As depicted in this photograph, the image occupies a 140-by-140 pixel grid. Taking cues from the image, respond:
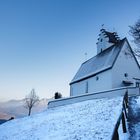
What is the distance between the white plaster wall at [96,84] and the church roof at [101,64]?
26.2 inches

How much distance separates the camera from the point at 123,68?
Answer: 112 ft

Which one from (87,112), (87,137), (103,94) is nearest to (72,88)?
(103,94)

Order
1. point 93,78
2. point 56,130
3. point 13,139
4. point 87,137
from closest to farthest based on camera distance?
point 87,137 → point 56,130 → point 13,139 → point 93,78

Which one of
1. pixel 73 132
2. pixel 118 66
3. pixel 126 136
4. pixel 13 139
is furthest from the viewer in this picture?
pixel 118 66

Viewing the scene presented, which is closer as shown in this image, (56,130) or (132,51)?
(56,130)

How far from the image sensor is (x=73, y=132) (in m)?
19.8

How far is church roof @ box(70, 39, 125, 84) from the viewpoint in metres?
34.9

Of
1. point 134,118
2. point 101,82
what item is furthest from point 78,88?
point 134,118

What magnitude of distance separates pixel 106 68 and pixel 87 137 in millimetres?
17930

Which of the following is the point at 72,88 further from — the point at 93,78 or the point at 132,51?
the point at 132,51

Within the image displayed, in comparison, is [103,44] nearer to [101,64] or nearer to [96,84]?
[101,64]

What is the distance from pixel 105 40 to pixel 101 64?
7.25 metres

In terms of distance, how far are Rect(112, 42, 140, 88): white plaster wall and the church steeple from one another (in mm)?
7022

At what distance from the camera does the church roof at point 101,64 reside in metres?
34.9
